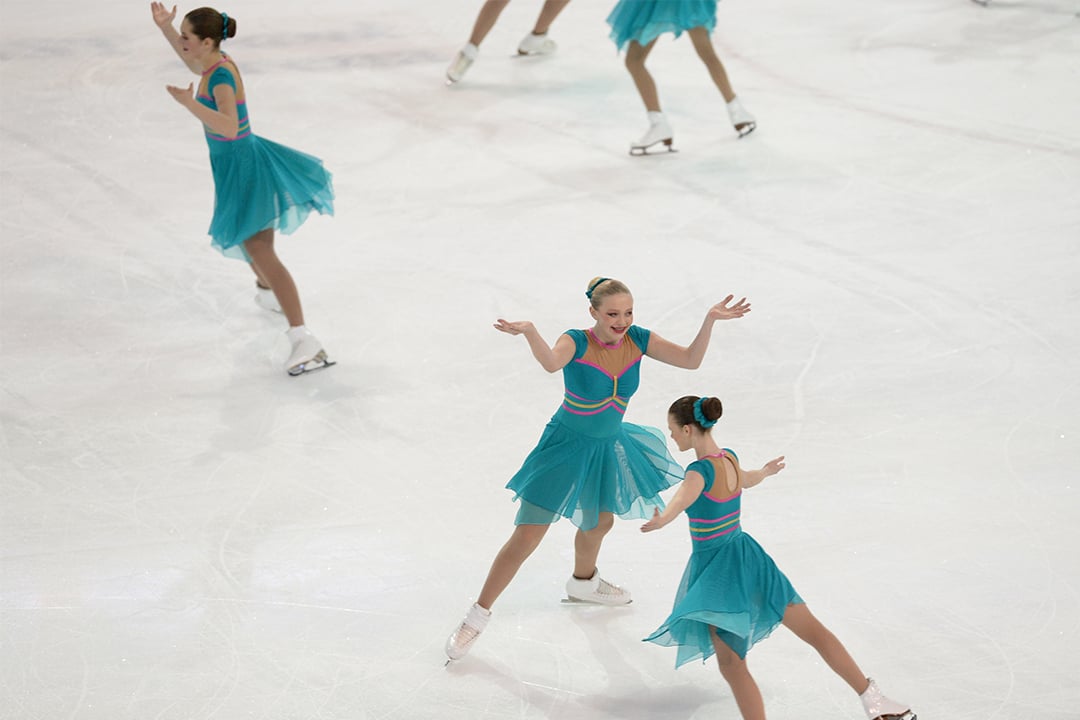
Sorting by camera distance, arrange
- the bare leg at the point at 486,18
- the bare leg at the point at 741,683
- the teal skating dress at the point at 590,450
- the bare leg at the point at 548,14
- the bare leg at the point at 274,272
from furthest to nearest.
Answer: the bare leg at the point at 548,14
the bare leg at the point at 486,18
the bare leg at the point at 274,272
the teal skating dress at the point at 590,450
the bare leg at the point at 741,683

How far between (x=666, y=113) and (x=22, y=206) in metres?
3.89

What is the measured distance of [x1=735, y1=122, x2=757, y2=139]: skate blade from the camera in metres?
8.23

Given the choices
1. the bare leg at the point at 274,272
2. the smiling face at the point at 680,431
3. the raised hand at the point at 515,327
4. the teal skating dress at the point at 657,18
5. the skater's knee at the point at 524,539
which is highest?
the raised hand at the point at 515,327

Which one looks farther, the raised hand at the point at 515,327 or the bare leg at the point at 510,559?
the bare leg at the point at 510,559

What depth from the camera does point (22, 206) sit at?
743 cm

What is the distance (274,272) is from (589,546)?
2.30 m

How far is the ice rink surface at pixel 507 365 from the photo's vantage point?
165 inches

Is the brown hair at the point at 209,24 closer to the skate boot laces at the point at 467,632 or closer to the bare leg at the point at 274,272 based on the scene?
the bare leg at the point at 274,272

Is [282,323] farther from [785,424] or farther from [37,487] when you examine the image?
[785,424]

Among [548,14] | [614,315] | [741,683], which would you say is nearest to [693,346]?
[614,315]

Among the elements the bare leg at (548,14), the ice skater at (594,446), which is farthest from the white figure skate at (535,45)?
the ice skater at (594,446)

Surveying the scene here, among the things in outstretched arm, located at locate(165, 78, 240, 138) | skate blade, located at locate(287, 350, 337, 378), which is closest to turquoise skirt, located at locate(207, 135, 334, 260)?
outstretched arm, located at locate(165, 78, 240, 138)

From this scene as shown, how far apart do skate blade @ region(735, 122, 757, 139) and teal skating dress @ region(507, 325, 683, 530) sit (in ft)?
14.5

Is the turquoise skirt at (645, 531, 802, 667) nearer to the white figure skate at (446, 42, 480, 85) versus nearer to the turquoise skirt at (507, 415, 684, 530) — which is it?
the turquoise skirt at (507, 415, 684, 530)
